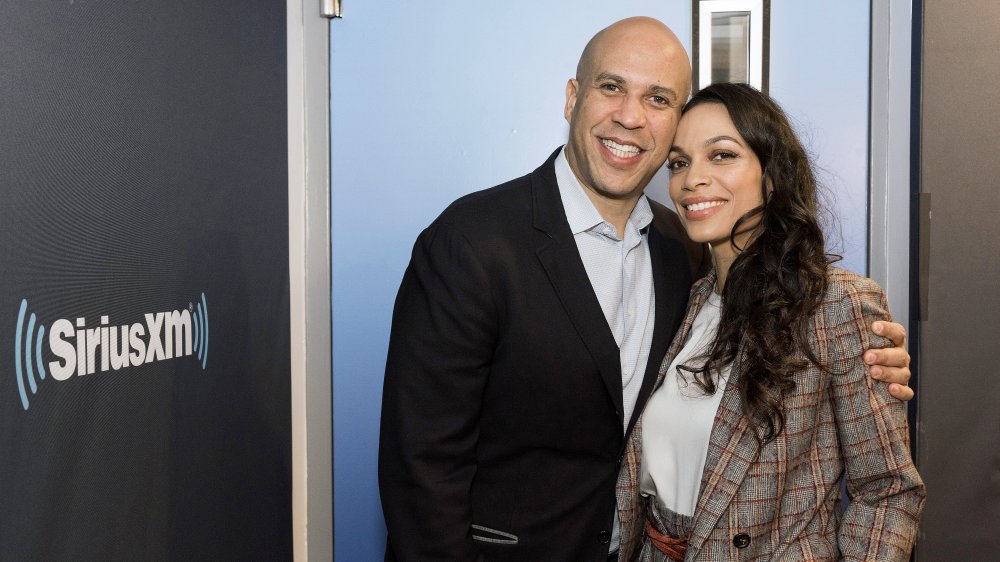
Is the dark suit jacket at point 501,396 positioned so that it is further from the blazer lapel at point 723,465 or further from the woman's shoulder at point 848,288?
the woman's shoulder at point 848,288

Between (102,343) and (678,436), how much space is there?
105cm

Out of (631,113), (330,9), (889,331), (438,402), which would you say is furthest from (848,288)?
(330,9)

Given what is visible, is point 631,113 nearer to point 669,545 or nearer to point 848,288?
point 848,288

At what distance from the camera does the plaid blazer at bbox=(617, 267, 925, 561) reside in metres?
1.41

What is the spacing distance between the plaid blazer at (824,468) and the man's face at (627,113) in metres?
0.47

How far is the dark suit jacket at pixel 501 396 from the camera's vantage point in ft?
4.85

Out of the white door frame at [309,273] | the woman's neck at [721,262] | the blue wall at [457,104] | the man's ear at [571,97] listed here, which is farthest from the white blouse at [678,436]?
→ the white door frame at [309,273]

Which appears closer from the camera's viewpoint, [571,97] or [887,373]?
[887,373]

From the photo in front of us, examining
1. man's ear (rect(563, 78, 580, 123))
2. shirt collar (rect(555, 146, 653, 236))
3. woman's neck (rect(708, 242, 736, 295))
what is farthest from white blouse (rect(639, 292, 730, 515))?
man's ear (rect(563, 78, 580, 123))

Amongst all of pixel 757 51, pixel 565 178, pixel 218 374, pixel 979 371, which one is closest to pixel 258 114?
pixel 218 374

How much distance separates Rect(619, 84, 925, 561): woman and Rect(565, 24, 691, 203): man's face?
0.25 feet

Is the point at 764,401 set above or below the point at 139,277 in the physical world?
below

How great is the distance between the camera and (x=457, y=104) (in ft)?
7.00

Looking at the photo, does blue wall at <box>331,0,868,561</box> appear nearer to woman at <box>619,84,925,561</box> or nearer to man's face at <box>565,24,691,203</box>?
man's face at <box>565,24,691,203</box>
